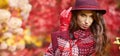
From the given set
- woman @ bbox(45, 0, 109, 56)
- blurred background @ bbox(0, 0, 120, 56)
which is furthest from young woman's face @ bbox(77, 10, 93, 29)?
blurred background @ bbox(0, 0, 120, 56)

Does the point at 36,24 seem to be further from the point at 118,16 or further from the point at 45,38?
the point at 118,16

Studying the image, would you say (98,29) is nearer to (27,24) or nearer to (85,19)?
(85,19)

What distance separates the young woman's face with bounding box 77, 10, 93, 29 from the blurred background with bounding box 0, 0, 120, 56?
1.61 metres

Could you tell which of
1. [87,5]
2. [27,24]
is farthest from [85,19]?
[27,24]

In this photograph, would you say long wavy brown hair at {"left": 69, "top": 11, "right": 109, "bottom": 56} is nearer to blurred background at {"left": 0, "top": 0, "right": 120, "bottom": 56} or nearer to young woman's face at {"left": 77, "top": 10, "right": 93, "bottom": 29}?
young woman's face at {"left": 77, "top": 10, "right": 93, "bottom": 29}

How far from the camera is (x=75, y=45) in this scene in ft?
9.97

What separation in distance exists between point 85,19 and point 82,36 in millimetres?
135

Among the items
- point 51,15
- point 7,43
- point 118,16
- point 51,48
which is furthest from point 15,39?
point 51,48

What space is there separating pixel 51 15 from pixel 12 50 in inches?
20.2

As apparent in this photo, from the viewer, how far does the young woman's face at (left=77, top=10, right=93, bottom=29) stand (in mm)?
2984

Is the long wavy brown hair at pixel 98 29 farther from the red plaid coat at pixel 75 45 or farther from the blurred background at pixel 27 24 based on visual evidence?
the blurred background at pixel 27 24

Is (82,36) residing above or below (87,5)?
below

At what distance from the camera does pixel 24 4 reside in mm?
4621

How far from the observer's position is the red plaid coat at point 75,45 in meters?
3.03
